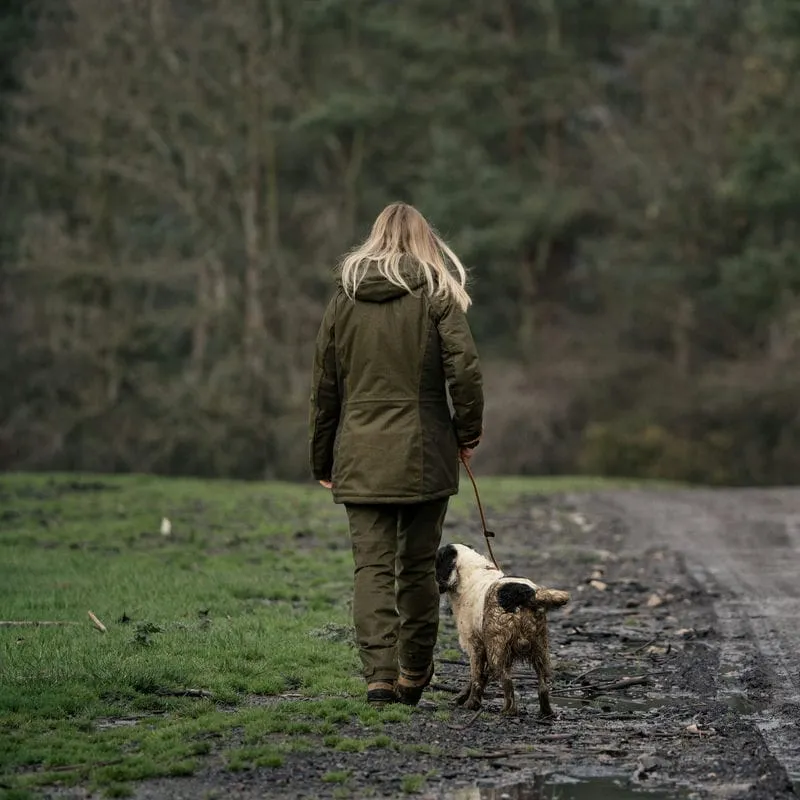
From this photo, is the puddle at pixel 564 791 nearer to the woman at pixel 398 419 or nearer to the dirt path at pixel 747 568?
the dirt path at pixel 747 568

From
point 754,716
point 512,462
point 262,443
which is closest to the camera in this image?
point 754,716

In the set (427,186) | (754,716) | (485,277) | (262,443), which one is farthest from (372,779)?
(485,277)

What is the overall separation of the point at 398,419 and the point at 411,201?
3080 cm

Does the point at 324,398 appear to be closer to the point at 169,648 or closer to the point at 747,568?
the point at 169,648

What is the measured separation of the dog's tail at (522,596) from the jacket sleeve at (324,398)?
1.27 meters

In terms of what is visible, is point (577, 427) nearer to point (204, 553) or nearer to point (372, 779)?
point (204, 553)

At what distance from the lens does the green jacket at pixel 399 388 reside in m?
6.94

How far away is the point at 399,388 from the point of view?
7023 millimetres

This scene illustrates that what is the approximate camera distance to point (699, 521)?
17.0m

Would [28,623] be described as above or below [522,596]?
below

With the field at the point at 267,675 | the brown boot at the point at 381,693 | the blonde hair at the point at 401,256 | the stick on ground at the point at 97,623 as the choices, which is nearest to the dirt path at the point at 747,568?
the field at the point at 267,675

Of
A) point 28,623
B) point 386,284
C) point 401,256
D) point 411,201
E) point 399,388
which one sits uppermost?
point 411,201

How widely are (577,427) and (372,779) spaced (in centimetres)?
3002

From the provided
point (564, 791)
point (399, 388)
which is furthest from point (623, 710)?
point (399, 388)
